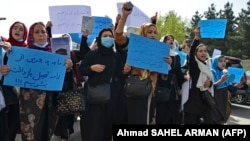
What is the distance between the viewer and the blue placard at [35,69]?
3.72 meters

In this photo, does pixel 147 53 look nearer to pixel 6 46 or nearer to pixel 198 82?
pixel 198 82

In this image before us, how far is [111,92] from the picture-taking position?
4.37m

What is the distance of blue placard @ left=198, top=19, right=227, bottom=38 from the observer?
593 centimetres

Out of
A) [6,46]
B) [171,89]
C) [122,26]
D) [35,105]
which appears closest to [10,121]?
[35,105]

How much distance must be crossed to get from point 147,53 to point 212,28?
2.13 m

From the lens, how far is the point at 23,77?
376 cm

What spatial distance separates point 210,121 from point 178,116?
45 centimetres

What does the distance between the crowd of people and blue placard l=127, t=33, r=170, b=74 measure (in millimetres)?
82

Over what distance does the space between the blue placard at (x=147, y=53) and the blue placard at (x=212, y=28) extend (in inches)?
71.3

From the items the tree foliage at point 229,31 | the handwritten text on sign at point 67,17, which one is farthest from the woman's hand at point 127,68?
the tree foliage at point 229,31

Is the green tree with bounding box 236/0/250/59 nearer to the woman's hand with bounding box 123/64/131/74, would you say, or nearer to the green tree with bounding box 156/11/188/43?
the green tree with bounding box 156/11/188/43

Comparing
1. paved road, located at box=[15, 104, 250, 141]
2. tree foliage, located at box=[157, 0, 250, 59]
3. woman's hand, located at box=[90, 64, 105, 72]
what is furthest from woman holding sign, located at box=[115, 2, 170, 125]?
tree foliage, located at box=[157, 0, 250, 59]

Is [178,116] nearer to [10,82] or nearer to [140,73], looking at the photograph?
[140,73]

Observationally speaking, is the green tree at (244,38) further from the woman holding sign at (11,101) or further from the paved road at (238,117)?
the woman holding sign at (11,101)
